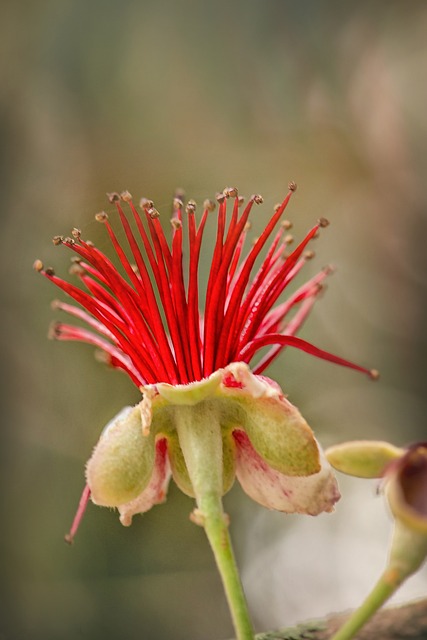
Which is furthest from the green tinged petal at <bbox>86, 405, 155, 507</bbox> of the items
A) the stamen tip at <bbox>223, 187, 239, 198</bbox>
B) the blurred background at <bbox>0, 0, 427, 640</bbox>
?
Answer: the blurred background at <bbox>0, 0, 427, 640</bbox>

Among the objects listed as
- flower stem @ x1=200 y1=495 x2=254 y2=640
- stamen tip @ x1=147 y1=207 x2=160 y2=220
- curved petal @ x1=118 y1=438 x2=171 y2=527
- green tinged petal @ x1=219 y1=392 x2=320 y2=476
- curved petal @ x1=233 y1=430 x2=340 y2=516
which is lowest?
curved petal @ x1=118 y1=438 x2=171 y2=527

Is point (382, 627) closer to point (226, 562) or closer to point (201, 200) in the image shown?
point (226, 562)

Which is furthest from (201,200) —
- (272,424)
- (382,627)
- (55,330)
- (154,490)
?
(382,627)

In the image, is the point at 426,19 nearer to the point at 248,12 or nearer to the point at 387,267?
the point at 248,12

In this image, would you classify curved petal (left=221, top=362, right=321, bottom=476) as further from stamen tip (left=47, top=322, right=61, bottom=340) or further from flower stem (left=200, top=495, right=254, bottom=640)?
stamen tip (left=47, top=322, right=61, bottom=340)

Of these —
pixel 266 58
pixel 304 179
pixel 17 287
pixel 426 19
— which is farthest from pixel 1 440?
pixel 426 19

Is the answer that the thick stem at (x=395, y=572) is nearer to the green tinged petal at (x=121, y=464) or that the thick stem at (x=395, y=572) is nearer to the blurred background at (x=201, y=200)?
the green tinged petal at (x=121, y=464)
